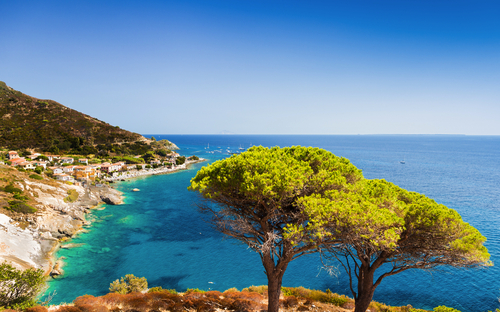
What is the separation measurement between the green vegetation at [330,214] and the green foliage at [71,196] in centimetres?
4210

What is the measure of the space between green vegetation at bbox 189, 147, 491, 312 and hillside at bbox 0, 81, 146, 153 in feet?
A: 286

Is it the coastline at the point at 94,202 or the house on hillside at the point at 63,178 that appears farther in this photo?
the house on hillside at the point at 63,178

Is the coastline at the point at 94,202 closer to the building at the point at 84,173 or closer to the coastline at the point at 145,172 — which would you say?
the coastline at the point at 145,172

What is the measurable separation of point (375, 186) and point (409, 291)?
19939 millimetres

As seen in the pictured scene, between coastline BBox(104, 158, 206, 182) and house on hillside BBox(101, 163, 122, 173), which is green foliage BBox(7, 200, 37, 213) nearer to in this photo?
coastline BBox(104, 158, 206, 182)

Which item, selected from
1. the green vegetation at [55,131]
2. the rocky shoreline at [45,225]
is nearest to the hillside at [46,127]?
the green vegetation at [55,131]

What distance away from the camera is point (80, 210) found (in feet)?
125

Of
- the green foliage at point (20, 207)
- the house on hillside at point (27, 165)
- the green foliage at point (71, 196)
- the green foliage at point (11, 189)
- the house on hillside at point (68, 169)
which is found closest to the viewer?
the green foliage at point (20, 207)

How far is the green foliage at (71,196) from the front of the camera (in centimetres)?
3975

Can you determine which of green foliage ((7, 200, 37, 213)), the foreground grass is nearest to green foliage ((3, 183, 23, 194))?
green foliage ((7, 200, 37, 213))

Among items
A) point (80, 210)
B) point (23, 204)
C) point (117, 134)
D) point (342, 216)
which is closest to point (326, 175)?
point (342, 216)

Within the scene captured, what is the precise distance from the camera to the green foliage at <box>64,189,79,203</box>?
1565 inches

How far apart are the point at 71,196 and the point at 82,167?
21265 millimetres

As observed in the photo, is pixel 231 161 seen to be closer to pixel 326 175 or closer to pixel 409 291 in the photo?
pixel 326 175
